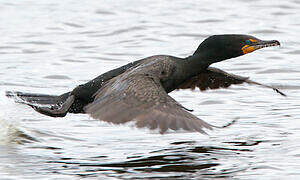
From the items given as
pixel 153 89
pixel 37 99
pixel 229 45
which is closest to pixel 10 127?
pixel 37 99

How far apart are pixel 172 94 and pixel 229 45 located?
2.09 m

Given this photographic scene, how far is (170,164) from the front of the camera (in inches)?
233

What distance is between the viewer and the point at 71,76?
32.2ft

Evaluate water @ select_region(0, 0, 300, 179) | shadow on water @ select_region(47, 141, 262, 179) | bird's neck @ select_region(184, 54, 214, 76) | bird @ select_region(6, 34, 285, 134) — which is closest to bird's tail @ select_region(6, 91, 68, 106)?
bird @ select_region(6, 34, 285, 134)

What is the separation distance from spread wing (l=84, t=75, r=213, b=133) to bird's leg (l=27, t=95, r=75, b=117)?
0.36m

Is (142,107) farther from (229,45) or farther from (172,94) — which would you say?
(172,94)

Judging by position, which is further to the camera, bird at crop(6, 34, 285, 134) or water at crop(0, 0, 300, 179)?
water at crop(0, 0, 300, 179)

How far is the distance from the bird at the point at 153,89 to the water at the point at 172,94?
0.24 meters

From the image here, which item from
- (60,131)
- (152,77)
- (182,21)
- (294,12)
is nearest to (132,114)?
(152,77)

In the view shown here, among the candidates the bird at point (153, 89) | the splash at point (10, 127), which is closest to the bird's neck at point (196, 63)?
the bird at point (153, 89)

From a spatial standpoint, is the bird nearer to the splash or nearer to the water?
the water

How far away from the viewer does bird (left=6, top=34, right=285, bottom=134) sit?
215 inches

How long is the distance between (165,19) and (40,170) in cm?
831

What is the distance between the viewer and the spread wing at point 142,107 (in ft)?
17.5
